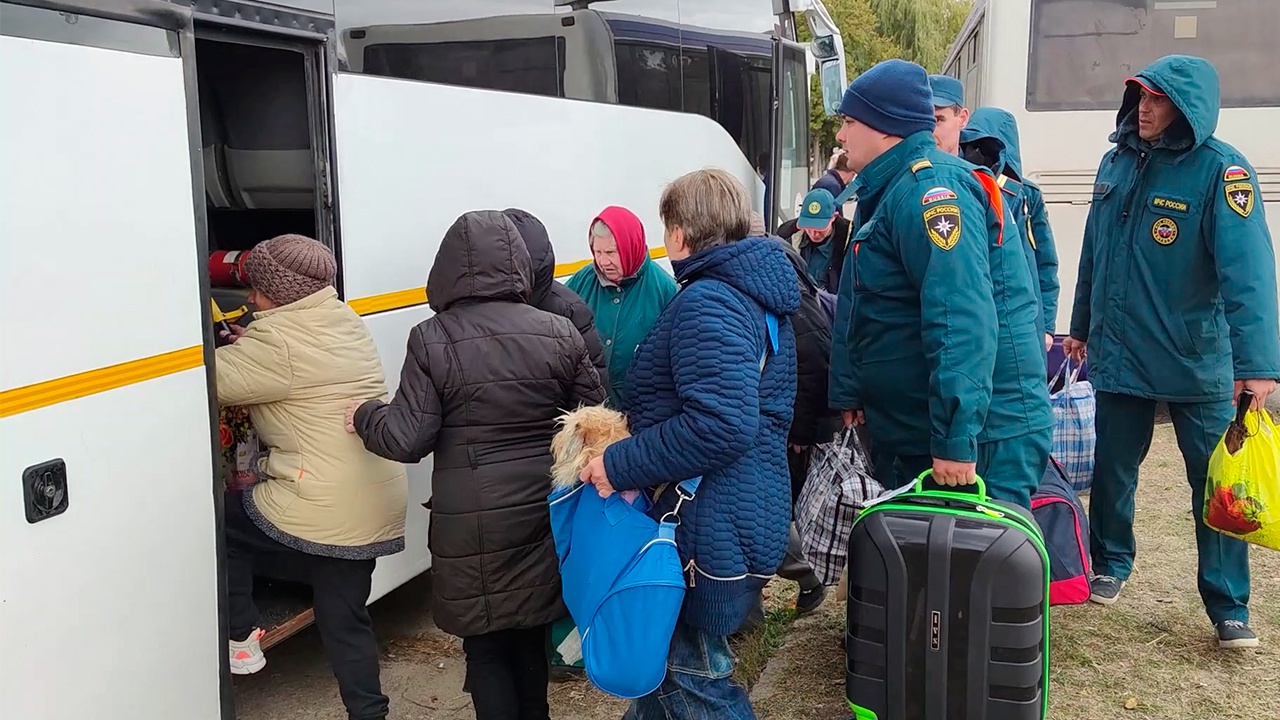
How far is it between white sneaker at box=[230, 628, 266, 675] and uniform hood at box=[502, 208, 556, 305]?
138 cm

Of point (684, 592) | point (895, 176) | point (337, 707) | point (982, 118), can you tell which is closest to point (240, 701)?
point (337, 707)

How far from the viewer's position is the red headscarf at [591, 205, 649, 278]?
12.3ft

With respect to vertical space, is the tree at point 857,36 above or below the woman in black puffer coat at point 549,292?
above

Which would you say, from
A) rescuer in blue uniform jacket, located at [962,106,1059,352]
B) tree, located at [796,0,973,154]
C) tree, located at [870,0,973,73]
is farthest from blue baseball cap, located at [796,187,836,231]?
tree, located at [870,0,973,73]

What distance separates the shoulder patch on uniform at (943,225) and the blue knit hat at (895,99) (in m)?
0.28

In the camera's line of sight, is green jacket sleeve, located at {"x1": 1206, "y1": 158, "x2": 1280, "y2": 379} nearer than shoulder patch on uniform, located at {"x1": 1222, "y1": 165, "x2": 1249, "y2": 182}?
Yes

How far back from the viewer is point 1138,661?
3895 mm

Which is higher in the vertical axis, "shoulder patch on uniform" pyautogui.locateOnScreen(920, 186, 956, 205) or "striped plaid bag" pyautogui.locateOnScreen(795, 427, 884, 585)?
"shoulder patch on uniform" pyautogui.locateOnScreen(920, 186, 956, 205)

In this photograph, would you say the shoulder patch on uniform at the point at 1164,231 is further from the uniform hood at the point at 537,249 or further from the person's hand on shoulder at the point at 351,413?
the person's hand on shoulder at the point at 351,413

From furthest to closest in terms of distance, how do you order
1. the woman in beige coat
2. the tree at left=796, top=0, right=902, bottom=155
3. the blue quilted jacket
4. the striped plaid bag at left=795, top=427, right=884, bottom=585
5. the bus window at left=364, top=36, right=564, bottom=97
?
1. the tree at left=796, top=0, right=902, bottom=155
2. the bus window at left=364, top=36, right=564, bottom=97
3. the striped plaid bag at left=795, top=427, right=884, bottom=585
4. the woman in beige coat
5. the blue quilted jacket

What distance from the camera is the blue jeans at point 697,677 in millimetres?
2811

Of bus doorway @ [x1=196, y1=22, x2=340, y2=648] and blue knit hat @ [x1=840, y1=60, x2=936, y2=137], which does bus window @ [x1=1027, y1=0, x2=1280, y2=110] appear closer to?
blue knit hat @ [x1=840, y1=60, x2=936, y2=137]

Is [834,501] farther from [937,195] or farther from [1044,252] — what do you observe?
[1044,252]

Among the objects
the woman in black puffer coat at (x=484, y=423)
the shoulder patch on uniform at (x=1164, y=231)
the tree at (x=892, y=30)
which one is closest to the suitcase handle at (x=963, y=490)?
the woman in black puffer coat at (x=484, y=423)
